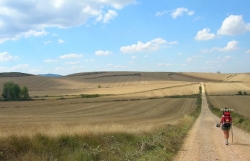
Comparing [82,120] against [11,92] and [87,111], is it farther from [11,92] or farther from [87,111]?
[11,92]

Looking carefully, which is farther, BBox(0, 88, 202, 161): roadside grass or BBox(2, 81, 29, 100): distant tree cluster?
BBox(2, 81, 29, 100): distant tree cluster

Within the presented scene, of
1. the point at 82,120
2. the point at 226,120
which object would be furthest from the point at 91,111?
the point at 226,120

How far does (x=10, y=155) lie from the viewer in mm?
9312

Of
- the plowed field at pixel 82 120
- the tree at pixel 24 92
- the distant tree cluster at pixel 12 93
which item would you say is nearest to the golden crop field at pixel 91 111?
the plowed field at pixel 82 120

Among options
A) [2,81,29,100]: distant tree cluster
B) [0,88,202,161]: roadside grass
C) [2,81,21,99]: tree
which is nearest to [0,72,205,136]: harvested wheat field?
[0,88,202,161]: roadside grass

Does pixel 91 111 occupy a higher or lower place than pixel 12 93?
lower

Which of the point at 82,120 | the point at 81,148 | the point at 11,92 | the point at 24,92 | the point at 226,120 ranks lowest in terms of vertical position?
the point at 82,120

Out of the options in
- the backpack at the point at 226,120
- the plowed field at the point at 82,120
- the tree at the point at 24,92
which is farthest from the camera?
the tree at the point at 24,92

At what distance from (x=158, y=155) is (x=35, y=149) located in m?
4.96

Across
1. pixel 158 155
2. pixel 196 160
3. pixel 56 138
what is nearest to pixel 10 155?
pixel 56 138

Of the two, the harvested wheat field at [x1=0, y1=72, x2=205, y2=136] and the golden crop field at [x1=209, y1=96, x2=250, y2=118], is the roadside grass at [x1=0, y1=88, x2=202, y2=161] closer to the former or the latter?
the harvested wheat field at [x1=0, y1=72, x2=205, y2=136]

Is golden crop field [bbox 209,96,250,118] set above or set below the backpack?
below

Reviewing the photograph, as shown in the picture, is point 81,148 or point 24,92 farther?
point 24,92

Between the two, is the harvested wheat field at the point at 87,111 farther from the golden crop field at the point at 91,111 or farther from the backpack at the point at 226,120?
the backpack at the point at 226,120
